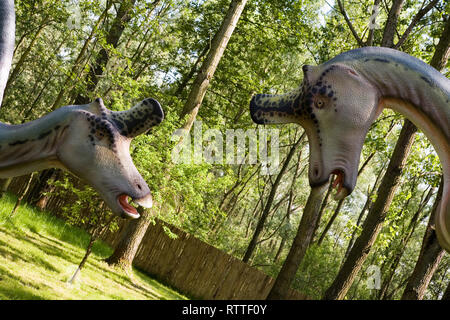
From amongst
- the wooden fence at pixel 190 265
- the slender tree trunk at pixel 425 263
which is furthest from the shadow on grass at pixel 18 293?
the wooden fence at pixel 190 265

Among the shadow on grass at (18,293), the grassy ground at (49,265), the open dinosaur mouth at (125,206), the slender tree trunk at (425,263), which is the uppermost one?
the slender tree trunk at (425,263)

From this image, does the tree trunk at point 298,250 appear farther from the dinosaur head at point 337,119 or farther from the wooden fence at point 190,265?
the dinosaur head at point 337,119

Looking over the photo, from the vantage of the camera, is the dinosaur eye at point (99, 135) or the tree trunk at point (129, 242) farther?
the tree trunk at point (129, 242)

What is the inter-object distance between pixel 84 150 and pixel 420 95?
77 cm

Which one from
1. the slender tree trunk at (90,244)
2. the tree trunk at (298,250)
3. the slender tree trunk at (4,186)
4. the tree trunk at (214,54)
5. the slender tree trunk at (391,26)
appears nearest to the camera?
the slender tree trunk at (90,244)

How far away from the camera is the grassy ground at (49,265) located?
7039 mm

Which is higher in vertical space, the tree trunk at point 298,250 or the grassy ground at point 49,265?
the tree trunk at point 298,250

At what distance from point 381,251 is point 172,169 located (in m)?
14.7

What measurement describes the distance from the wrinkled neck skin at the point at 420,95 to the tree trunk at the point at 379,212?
641 centimetres

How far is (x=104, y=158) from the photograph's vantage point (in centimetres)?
105

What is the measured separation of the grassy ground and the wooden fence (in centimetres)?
176

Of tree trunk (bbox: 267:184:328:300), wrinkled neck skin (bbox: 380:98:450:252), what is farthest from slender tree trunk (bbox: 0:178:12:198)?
wrinkled neck skin (bbox: 380:98:450:252)

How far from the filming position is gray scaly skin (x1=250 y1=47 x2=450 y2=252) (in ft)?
3.35
